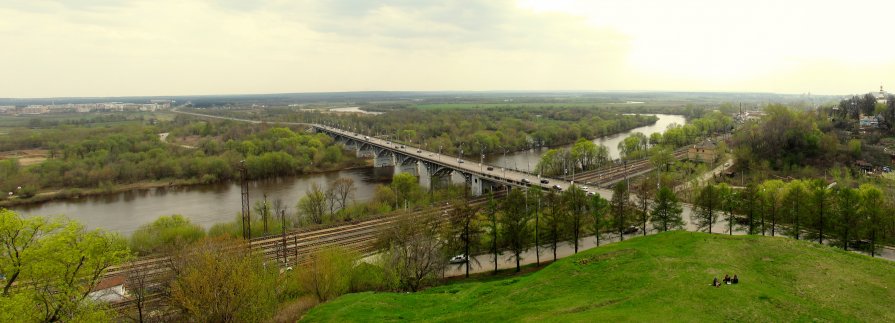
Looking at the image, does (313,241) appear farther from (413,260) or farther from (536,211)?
(536,211)

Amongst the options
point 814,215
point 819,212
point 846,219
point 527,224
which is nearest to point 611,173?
point 814,215

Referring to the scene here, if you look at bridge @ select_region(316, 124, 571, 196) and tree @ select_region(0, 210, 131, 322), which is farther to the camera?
bridge @ select_region(316, 124, 571, 196)

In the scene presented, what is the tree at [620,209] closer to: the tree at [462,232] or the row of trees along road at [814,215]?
the row of trees along road at [814,215]

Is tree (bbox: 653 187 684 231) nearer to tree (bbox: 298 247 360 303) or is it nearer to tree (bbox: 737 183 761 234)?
tree (bbox: 737 183 761 234)

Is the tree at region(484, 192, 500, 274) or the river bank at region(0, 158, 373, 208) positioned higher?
the tree at region(484, 192, 500, 274)

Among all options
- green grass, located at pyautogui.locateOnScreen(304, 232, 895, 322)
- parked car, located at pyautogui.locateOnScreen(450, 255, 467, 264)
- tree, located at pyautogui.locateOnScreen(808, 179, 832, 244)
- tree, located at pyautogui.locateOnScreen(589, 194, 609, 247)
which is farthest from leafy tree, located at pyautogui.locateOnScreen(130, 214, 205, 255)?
tree, located at pyautogui.locateOnScreen(808, 179, 832, 244)

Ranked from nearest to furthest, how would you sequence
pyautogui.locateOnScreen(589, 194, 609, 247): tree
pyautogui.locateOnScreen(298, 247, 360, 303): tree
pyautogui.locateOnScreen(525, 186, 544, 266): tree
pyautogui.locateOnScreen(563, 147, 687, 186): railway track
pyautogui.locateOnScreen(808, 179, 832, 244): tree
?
pyautogui.locateOnScreen(298, 247, 360, 303): tree, pyautogui.locateOnScreen(808, 179, 832, 244): tree, pyautogui.locateOnScreen(525, 186, 544, 266): tree, pyautogui.locateOnScreen(589, 194, 609, 247): tree, pyautogui.locateOnScreen(563, 147, 687, 186): railway track
